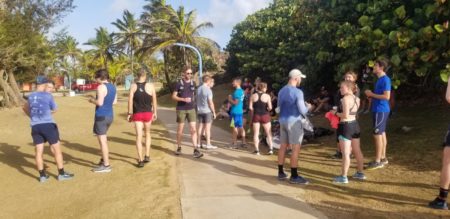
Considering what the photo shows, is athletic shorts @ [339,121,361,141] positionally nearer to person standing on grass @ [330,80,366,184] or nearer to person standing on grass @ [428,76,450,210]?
person standing on grass @ [330,80,366,184]

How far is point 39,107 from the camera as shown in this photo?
6.88m

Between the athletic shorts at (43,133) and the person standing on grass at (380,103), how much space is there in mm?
5074

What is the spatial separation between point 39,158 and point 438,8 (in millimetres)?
6781

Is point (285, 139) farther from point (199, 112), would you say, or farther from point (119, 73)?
point (119, 73)

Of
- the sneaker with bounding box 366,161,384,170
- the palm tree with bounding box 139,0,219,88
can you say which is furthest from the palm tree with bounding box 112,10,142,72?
the sneaker with bounding box 366,161,384,170

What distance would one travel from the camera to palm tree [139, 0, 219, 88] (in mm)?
33375

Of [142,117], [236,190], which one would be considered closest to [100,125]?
[142,117]

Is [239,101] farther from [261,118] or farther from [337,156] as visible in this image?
[337,156]

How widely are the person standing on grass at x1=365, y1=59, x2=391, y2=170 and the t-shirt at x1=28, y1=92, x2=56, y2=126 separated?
201 inches

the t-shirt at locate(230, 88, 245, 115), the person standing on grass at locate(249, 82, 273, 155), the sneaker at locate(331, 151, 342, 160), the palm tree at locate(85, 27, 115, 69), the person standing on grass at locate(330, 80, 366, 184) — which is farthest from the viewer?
the palm tree at locate(85, 27, 115, 69)

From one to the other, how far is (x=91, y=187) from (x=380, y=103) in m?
4.67

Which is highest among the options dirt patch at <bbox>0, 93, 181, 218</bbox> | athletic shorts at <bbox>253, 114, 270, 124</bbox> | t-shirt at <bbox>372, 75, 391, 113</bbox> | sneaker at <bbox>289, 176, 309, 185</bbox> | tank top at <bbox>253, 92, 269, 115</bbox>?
t-shirt at <bbox>372, 75, 391, 113</bbox>

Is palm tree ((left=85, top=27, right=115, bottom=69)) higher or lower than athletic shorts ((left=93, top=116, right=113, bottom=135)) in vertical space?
higher

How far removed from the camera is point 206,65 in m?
38.9
